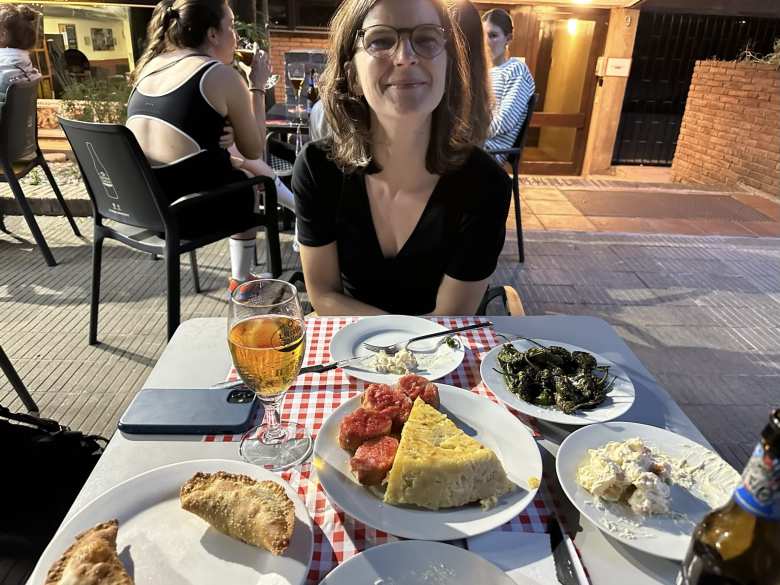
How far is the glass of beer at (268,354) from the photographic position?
85 centimetres

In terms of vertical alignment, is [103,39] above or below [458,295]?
above

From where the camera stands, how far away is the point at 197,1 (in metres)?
2.67

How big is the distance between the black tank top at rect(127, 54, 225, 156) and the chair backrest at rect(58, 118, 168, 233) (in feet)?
1.19

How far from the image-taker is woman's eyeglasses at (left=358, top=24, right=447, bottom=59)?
141cm

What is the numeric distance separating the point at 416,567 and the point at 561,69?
8.43m

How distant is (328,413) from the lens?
1.01m

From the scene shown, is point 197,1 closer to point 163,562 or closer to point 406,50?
point 406,50

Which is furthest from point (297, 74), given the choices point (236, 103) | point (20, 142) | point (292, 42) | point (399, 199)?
point (292, 42)

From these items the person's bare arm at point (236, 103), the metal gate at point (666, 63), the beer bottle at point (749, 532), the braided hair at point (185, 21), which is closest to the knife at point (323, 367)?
the beer bottle at point (749, 532)

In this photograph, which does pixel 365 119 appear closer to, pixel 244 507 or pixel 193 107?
pixel 193 107

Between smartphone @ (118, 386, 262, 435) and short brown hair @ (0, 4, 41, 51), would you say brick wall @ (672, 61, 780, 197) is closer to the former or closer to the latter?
smartphone @ (118, 386, 262, 435)

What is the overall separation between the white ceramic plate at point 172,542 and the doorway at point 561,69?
777cm

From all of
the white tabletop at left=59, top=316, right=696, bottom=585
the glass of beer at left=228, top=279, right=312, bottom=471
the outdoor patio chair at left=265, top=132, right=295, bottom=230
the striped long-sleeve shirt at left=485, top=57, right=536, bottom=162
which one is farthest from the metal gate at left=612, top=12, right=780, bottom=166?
the glass of beer at left=228, top=279, right=312, bottom=471

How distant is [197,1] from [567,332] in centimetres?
245
